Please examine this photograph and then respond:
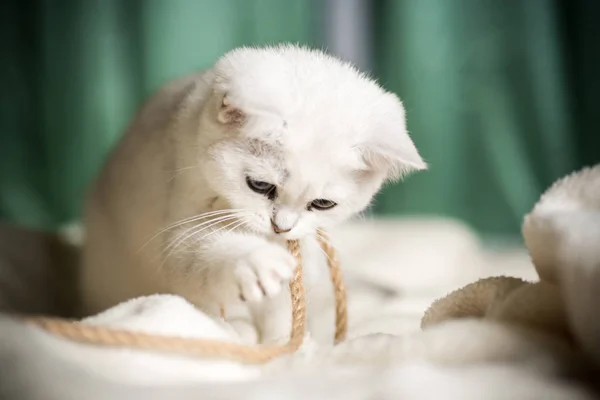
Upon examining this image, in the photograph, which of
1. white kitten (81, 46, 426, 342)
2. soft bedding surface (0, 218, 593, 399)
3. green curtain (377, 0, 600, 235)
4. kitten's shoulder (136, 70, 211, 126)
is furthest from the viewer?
green curtain (377, 0, 600, 235)

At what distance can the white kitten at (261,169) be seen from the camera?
93 centimetres

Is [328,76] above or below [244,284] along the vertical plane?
above

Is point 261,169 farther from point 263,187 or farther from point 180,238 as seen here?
point 180,238

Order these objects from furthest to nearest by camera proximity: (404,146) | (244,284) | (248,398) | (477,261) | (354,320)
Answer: (477,261) → (354,320) → (404,146) → (244,284) → (248,398)

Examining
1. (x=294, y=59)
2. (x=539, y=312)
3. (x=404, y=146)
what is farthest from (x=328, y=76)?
(x=539, y=312)

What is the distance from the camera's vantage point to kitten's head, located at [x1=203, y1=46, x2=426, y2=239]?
0.96 metres

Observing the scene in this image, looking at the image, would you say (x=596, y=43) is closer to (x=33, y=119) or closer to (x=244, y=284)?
(x=244, y=284)

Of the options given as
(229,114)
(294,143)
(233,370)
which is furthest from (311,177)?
(233,370)

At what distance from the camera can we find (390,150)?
0.99 metres

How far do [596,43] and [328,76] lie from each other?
1285 mm

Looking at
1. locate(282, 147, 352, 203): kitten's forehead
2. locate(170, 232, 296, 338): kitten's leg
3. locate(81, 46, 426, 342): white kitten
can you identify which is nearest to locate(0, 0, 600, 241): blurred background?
locate(81, 46, 426, 342): white kitten

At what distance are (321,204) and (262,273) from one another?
9.6 inches

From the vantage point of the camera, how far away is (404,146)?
102 cm

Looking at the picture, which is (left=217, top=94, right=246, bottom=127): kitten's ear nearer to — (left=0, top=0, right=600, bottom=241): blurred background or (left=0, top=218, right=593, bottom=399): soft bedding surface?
(left=0, top=218, right=593, bottom=399): soft bedding surface
